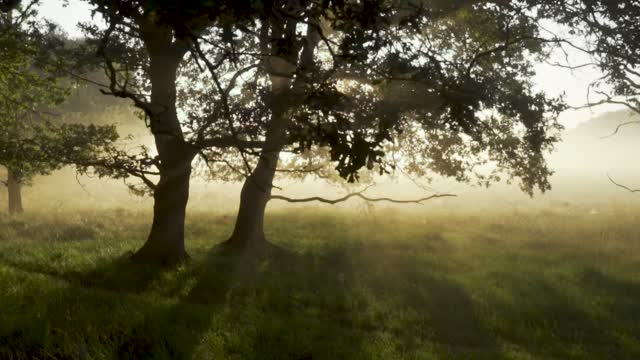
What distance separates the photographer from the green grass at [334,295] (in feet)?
26.3

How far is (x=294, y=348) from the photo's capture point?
8062mm

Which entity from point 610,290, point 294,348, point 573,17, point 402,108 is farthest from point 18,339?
point 573,17

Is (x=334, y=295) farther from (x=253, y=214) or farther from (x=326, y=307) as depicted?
(x=253, y=214)

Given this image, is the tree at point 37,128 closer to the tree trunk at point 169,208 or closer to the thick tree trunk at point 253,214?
the tree trunk at point 169,208

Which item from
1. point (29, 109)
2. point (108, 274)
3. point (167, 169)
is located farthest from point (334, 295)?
point (29, 109)

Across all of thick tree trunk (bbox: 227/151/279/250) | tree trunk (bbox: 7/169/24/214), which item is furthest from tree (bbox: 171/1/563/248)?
tree trunk (bbox: 7/169/24/214)

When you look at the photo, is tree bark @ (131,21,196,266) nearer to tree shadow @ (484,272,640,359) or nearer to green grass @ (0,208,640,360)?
green grass @ (0,208,640,360)

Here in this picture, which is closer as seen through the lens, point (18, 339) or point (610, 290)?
point (18, 339)

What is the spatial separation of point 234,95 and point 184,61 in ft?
6.46

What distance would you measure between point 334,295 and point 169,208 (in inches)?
197

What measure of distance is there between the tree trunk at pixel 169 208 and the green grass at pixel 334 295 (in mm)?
713

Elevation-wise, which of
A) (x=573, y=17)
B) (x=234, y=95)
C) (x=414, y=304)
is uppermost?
(x=573, y=17)

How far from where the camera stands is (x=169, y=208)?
15.0 m

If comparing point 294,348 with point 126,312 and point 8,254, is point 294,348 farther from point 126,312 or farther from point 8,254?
point 8,254
